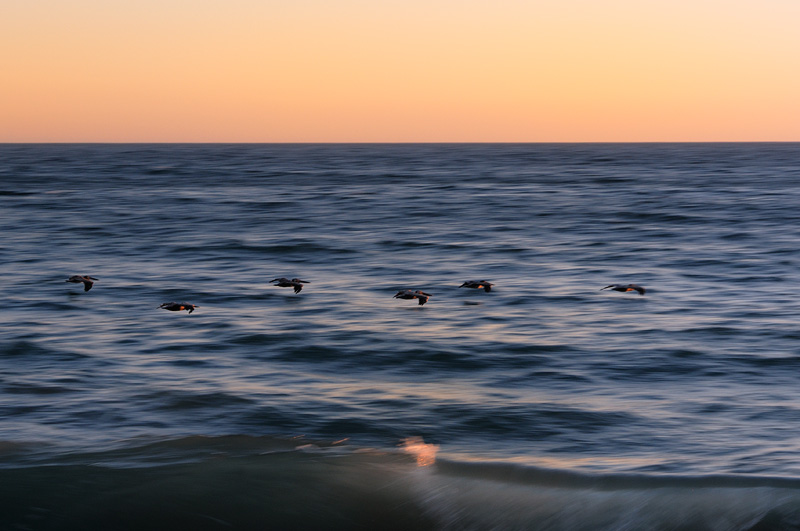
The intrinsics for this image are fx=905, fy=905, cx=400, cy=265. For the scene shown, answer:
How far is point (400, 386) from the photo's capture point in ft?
41.7

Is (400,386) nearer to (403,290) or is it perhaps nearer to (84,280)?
(403,290)

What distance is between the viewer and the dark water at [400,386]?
853 centimetres

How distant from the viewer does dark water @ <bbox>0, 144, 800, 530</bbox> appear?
8.53m

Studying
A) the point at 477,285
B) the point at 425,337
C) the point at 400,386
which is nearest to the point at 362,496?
the point at 400,386

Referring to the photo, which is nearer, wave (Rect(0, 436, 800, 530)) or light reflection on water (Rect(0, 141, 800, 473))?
wave (Rect(0, 436, 800, 530))

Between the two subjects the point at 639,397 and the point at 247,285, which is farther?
the point at 247,285

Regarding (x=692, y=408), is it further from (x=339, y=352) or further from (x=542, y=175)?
(x=542, y=175)

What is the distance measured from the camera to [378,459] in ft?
31.7

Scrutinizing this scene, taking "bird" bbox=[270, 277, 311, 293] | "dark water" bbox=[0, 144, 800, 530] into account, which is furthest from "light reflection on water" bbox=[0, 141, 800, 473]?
"bird" bbox=[270, 277, 311, 293]

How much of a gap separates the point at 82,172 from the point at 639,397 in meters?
72.4

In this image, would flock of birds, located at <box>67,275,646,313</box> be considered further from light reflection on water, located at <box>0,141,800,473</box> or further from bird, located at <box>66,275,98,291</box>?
light reflection on water, located at <box>0,141,800,473</box>

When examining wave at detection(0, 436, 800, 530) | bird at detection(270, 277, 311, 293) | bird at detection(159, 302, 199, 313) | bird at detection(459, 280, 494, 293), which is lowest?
wave at detection(0, 436, 800, 530)

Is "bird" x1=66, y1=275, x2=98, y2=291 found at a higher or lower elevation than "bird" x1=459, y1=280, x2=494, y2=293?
lower

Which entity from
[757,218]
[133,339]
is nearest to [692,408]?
[133,339]
